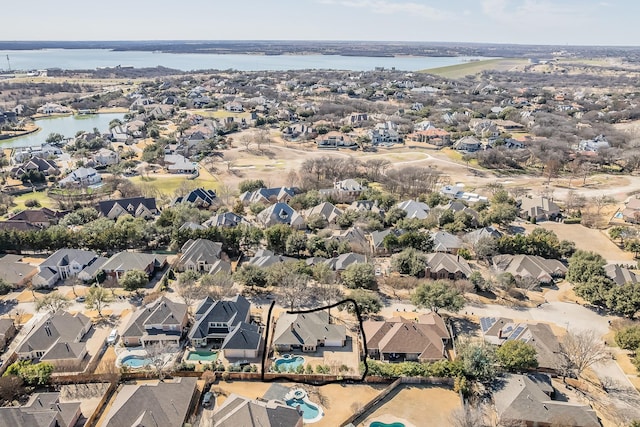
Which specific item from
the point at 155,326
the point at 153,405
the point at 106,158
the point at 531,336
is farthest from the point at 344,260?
the point at 106,158

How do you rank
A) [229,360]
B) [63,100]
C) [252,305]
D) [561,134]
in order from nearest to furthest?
[229,360] < [252,305] < [561,134] < [63,100]

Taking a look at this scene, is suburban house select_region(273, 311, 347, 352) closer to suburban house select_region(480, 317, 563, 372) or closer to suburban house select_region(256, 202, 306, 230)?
suburban house select_region(480, 317, 563, 372)

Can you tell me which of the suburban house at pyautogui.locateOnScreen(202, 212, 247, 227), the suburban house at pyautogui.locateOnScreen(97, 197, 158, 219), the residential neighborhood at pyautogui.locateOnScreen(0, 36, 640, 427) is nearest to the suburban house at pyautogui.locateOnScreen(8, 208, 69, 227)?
the residential neighborhood at pyautogui.locateOnScreen(0, 36, 640, 427)

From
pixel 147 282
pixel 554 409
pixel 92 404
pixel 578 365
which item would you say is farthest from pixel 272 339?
pixel 578 365

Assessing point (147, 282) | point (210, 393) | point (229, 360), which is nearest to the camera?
point (210, 393)

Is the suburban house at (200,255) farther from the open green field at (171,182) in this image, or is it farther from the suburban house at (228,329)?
the open green field at (171,182)

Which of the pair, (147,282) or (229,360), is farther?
(147,282)

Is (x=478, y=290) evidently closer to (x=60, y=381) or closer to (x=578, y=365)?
(x=578, y=365)
